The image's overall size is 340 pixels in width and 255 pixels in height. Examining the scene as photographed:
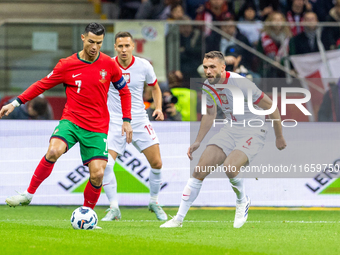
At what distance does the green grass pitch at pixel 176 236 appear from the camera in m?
5.23

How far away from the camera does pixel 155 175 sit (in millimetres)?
Answer: 8555

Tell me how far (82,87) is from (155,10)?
24.0 feet

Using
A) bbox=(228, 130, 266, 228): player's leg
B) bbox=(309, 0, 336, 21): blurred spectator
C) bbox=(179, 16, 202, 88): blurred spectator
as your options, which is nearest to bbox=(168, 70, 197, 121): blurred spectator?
bbox=(179, 16, 202, 88): blurred spectator

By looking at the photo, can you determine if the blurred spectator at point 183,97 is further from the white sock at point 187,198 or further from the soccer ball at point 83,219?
the soccer ball at point 83,219

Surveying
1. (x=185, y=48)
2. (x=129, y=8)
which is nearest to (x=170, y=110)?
(x=185, y=48)

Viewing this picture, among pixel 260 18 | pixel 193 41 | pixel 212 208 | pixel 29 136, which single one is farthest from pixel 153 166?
pixel 260 18

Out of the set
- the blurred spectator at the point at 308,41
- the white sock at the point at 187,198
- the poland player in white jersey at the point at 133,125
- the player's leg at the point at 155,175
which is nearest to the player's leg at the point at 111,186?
the poland player in white jersey at the point at 133,125

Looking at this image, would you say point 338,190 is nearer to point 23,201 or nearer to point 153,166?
point 153,166

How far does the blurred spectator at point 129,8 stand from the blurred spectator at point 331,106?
208 inches

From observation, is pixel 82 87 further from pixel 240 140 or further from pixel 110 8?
pixel 110 8

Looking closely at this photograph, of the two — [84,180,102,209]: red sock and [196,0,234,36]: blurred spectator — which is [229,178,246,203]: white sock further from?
[196,0,234,36]: blurred spectator

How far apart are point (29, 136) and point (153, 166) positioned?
2.43 metres

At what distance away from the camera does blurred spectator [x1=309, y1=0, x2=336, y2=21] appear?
1388 cm

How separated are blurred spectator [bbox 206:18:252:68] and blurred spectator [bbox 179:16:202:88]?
0.71 ft
